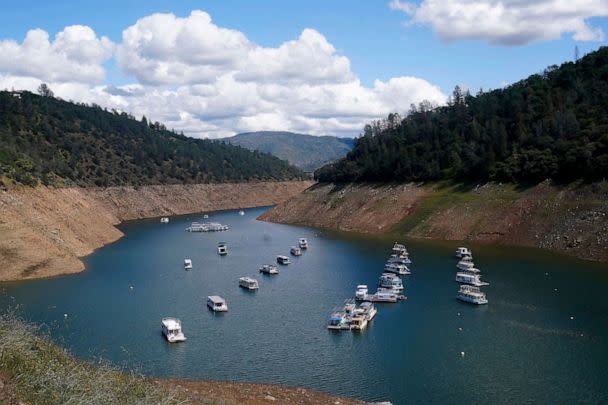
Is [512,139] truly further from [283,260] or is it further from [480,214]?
[283,260]

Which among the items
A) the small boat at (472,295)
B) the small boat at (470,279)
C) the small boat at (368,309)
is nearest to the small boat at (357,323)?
the small boat at (368,309)

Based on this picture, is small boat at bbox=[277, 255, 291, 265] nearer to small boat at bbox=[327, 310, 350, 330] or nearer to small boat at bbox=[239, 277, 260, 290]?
small boat at bbox=[239, 277, 260, 290]

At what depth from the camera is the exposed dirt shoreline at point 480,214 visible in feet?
324

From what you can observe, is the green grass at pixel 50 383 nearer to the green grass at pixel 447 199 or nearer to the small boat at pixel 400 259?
the small boat at pixel 400 259

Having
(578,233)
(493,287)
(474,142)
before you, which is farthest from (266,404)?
(474,142)

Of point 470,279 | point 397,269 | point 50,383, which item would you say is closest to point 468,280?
point 470,279

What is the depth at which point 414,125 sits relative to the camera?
618ft

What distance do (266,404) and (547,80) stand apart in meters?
162

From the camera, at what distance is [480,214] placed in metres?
121

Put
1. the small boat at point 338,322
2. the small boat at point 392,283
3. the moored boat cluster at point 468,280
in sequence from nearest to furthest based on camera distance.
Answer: the small boat at point 338,322 → the moored boat cluster at point 468,280 → the small boat at point 392,283

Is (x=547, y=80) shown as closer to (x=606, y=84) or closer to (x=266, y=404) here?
(x=606, y=84)

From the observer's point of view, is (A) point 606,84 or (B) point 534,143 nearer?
(B) point 534,143

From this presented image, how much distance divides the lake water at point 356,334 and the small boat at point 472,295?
1.04 meters

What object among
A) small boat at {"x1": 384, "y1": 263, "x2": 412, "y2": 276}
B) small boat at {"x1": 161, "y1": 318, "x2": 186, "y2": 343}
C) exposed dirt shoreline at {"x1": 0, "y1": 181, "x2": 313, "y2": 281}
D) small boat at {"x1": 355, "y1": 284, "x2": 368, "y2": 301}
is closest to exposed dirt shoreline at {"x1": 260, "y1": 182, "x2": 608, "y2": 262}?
small boat at {"x1": 384, "y1": 263, "x2": 412, "y2": 276}
